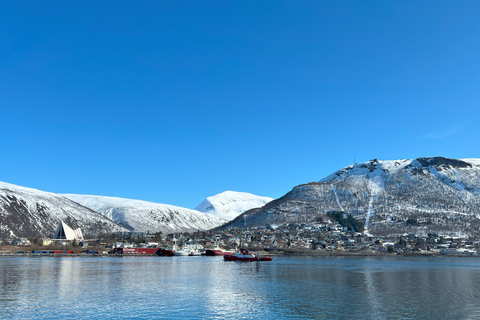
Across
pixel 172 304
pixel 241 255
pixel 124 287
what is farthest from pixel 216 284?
pixel 241 255

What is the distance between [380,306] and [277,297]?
1192cm

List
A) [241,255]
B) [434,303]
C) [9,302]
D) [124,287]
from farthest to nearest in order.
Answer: [241,255] < [124,287] < [434,303] < [9,302]

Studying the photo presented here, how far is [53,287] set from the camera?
53.8 m

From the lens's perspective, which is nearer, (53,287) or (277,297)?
(277,297)

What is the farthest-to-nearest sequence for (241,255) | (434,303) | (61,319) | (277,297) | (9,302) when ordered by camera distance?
(241,255)
(277,297)
(434,303)
(9,302)
(61,319)

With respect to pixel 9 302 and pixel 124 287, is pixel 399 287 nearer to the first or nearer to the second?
pixel 124 287

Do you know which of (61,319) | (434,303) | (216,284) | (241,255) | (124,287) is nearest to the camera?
(61,319)

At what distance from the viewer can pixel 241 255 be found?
14275 cm

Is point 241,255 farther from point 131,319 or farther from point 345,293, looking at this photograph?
point 131,319

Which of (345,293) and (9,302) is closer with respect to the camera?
(9,302)

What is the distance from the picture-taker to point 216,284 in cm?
6069

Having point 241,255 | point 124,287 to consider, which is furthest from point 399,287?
point 241,255

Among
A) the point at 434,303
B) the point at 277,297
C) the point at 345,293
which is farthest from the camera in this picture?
the point at 345,293

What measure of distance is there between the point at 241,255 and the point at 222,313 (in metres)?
107
